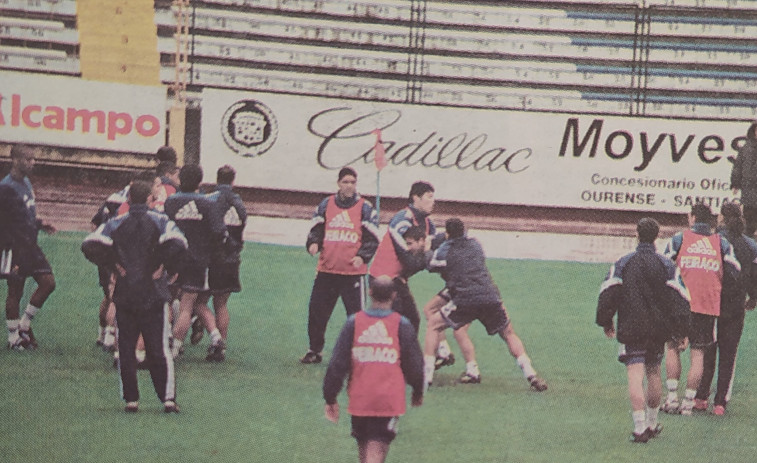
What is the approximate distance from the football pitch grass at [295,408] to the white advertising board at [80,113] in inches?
217

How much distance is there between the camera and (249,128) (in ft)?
66.9

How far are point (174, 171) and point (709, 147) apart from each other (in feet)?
35.3

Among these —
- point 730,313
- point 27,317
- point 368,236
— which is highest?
point 368,236

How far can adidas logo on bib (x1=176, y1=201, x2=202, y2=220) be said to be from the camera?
11.3 m

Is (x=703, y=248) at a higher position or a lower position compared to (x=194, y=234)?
higher

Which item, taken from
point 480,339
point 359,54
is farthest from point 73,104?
point 480,339

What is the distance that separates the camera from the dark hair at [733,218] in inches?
428

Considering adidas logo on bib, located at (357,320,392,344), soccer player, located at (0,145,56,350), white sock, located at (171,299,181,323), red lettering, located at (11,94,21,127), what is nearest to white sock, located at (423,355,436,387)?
white sock, located at (171,299,181,323)

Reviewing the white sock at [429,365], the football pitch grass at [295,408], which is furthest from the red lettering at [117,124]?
the white sock at [429,365]

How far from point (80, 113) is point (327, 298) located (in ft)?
30.0

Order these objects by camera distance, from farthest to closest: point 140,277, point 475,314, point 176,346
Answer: point 176,346
point 475,314
point 140,277

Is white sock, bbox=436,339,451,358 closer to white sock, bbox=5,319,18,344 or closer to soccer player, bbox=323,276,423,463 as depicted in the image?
white sock, bbox=5,319,18,344

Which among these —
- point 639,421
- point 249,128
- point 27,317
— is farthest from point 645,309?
point 249,128

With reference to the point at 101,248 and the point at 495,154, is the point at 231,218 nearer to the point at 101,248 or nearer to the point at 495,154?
the point at 101,248
